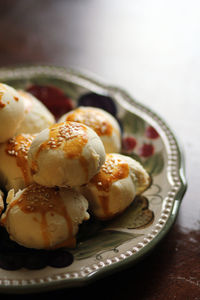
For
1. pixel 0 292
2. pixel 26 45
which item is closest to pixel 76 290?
pixel 0 292

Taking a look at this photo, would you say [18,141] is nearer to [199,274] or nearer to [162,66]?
[199,274]

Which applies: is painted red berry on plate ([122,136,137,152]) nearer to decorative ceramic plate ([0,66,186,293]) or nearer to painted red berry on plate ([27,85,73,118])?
decorative ceramic plate ([0,66,186,293])

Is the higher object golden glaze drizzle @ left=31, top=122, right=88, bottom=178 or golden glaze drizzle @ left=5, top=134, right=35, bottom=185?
golden glaze drizzle @ left=31, top=122, right=88, bottom=178

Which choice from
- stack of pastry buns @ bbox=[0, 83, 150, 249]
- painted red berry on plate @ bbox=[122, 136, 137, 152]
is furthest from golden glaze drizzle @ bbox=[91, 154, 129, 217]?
painted red berry on plate @ bbox=[122, 136, 137, 152]

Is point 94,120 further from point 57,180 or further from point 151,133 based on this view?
point 57,180

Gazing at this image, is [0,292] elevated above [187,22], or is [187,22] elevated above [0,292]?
[187,22]

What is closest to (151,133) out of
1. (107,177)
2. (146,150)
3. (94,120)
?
(146,150)
